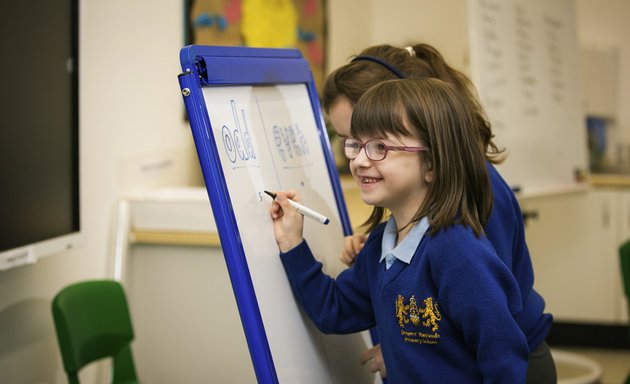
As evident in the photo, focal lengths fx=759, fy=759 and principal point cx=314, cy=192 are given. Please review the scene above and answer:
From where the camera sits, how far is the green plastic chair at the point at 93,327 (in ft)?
→ 5.72

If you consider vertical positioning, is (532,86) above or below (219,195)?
above

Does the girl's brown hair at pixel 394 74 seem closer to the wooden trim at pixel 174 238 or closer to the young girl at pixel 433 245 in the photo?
the young girl at pixel 433 245

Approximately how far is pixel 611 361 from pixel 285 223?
10.6ft

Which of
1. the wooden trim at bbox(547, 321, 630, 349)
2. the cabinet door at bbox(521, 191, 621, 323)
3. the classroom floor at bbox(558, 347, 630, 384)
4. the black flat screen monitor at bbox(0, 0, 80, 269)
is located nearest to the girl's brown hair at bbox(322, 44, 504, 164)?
the black flat screen monitor at bbox(0, 0, 80, 269)

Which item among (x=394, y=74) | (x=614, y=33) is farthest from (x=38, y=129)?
(x=614, y=33)

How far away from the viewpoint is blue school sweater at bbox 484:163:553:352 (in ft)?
4.64

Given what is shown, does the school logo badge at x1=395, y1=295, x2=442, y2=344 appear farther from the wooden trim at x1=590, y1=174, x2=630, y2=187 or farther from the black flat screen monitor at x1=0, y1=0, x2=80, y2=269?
the wooden trim at x1=590, y1=174, x2=630, y2=187

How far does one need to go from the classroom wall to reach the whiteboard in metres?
0.68

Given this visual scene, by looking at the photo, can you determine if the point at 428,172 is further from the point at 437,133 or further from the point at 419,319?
the point at 419,319

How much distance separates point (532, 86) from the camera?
11.0 feet

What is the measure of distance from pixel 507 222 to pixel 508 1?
203cm

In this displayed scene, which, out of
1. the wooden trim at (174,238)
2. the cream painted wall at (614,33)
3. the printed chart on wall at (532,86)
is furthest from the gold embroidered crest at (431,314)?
the cream painted wall at (614,33)

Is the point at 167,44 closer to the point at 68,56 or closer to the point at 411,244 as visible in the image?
the point at 68,56

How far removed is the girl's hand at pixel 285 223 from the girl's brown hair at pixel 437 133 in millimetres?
184
